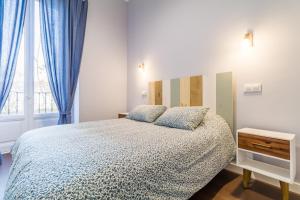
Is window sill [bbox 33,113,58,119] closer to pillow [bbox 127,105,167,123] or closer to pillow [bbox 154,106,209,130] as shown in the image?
pillow [bbox 127,105,167,123]

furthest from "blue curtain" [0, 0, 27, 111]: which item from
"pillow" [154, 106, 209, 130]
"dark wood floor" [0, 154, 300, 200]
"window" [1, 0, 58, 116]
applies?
"pillow" [154, 106, 209, 130]

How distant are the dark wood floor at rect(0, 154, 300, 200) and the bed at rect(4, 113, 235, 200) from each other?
10.4 inches

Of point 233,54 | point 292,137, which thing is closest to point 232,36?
point 233,54

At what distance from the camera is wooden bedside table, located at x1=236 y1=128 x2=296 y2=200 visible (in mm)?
1542

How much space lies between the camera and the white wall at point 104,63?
3.55 metres

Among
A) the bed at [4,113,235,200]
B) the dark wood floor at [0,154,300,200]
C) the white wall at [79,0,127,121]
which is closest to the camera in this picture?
the bed at [4,113,235,200]

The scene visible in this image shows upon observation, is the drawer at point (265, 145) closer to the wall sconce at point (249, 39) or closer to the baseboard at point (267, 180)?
the baseboard at point (267, 180)

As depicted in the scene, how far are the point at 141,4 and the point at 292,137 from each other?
355 centimetres

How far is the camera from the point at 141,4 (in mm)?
3707

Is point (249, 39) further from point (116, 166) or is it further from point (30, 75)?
point (30, 75)

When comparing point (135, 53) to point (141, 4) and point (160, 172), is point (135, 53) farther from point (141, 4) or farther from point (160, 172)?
point (160, 172)

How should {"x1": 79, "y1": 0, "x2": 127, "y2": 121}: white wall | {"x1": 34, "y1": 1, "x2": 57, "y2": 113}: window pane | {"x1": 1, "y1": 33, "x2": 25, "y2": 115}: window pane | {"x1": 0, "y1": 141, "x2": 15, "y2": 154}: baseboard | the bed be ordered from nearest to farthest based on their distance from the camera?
the bed, {"x1": 0, "y1": 141, "x2": 15, "y2": 154}: baseboard, {"x1": 1, "y1": 33, "x2": 25, "y2": 115}: window pane, {"x1": 34, "y1": 1, "x2": 57, "y2": 113}: window pane, {"x1": 79, "y1": 0, "x2": 127, "y2": 121}: white wall

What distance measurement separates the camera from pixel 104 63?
379 cm

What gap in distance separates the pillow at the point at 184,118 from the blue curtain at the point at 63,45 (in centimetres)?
199
